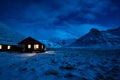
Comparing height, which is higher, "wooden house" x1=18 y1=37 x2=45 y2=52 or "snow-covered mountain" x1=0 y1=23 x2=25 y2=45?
"snow-covered mountain" x1=0 y1=23 x2=25 y2=45

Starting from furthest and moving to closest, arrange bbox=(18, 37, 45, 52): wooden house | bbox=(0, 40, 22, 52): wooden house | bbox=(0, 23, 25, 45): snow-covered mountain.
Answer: bbox=(0, 23, 25, 45): snow-covered mountain
bbox=(0, 40, 22, 52): wooden house
bbox=(18, 37, 45, 52): wooden house

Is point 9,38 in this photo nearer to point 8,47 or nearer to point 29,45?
point 8,47

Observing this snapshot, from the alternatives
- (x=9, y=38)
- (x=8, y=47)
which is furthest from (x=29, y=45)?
(x=9, y=38)

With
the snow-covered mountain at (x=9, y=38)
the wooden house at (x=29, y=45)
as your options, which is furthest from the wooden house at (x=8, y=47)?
the wooden house at (x=29, y=45)

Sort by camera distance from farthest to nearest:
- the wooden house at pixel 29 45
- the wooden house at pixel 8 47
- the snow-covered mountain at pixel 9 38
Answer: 1. the snow-covered mountain at pixel 9 38
2. the wooden house at pixel 8 47
3. the wooden house at pixel 29 45

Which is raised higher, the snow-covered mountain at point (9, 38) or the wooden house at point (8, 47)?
the snow-covered mountain at point (9, 38)

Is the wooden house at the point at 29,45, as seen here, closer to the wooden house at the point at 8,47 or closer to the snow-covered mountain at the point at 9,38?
the wooden house at the point at 8,47

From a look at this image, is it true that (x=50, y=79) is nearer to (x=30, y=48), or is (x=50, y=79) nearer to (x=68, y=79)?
(x=68, y=79)

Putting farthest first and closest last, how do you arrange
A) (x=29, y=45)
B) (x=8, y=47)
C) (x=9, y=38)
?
(x=9, y=38) < (x=8, y=47) < (x=29, y=45)

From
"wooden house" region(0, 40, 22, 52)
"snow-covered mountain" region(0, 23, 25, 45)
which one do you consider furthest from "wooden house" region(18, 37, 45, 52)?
"snow-covered mountain" region(0, 23, 25, 45)

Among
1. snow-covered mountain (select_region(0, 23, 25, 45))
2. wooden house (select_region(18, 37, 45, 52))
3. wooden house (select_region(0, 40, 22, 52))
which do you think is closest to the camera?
wooden house (select_region(18, 37, 45, 52))

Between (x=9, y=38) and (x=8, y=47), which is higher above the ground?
(x=9, y=38)

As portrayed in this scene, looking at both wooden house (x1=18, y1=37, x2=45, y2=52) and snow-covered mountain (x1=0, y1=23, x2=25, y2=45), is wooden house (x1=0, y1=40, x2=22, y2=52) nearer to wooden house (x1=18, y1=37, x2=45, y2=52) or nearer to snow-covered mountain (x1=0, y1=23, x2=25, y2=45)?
snow-covered mountain (x1=0, y1=23, x2=25, y2=45)

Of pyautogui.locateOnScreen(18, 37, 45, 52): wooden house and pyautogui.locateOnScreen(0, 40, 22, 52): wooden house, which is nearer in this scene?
pyautogui.locateOnScreen(18, 37, 45, 52): wooden house
